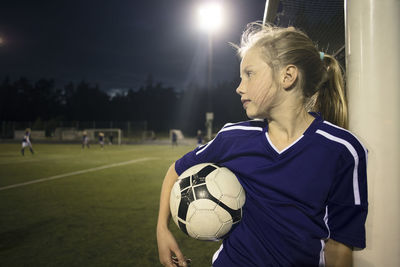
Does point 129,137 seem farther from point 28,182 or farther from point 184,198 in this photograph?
point 184,198

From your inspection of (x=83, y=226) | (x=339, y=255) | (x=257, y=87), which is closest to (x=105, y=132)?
(x=83, y=226)

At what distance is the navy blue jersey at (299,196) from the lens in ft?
4.33

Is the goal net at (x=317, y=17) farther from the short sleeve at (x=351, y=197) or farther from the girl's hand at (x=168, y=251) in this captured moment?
the girl's hand at (x=168, y=251)

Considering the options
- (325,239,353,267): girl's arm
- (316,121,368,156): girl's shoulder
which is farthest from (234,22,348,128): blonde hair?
(325,239,353,267): girl's arm

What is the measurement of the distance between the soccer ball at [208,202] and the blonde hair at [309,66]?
2.23 ft

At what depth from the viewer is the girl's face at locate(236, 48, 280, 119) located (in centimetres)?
152

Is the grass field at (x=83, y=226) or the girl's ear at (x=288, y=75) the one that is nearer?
the girl's ear at (x=288, y=75)

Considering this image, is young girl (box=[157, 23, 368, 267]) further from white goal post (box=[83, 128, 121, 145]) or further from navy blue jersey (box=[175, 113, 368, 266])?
white goal post (box=[83, 128, 121, 145])

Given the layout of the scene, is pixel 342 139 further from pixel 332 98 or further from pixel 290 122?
pixel 332 98

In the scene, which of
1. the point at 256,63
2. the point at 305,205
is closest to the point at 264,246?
the point at 305,205

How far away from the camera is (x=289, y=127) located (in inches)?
61.6

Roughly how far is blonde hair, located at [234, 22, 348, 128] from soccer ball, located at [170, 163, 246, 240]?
679 millimetres

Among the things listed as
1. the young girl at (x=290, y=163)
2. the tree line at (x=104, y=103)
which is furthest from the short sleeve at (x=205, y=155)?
the tree line at (x=104, y=103)

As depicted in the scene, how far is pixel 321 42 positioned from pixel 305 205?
3895 mm
